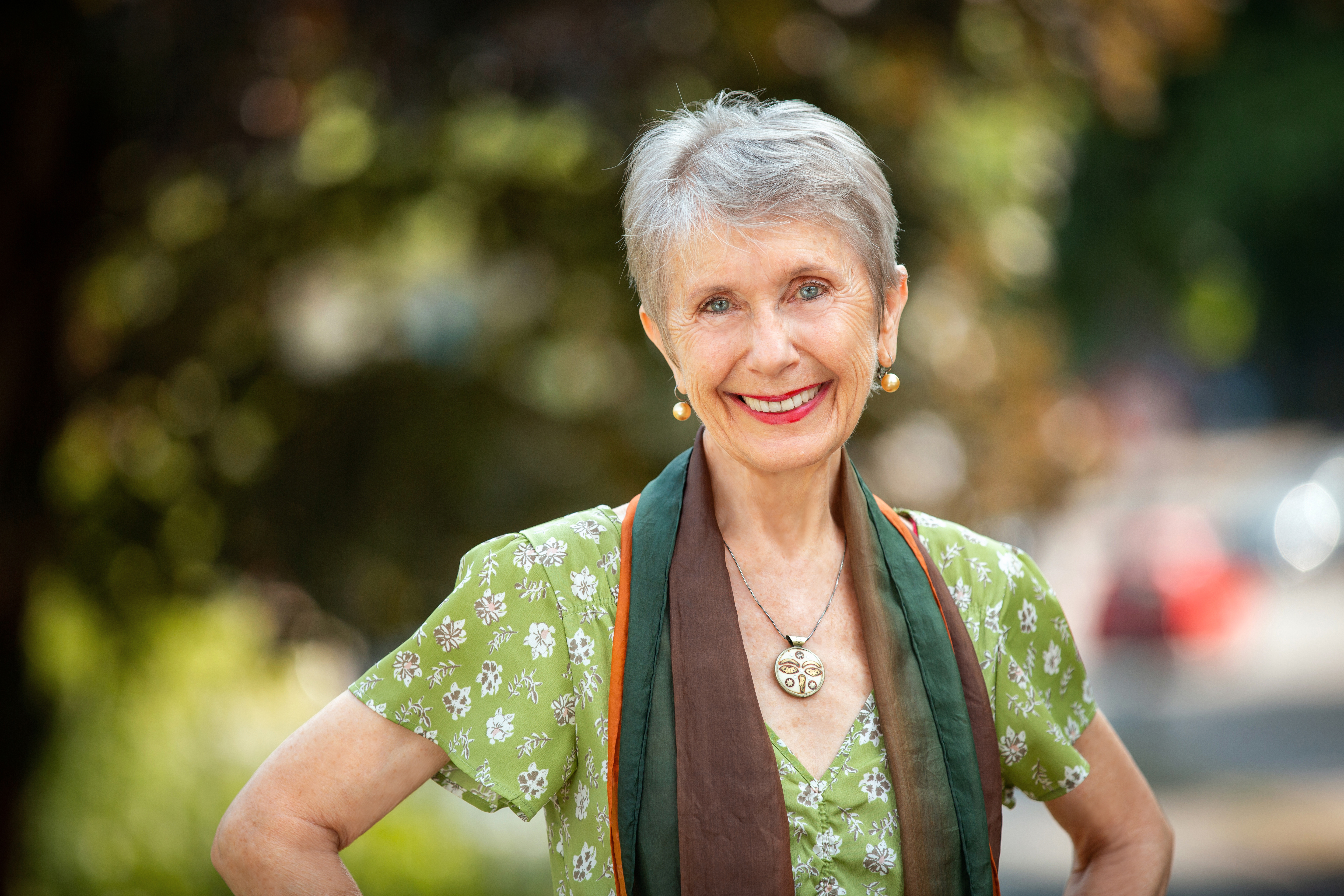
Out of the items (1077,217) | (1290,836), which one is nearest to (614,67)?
(1290,836)

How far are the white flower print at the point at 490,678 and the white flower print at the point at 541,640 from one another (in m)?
0.05

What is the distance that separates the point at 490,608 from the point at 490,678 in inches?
3.9

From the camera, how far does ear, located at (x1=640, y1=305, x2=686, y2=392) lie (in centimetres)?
200

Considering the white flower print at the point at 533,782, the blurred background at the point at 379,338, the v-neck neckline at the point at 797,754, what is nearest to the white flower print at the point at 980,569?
the v-neck neckline at the point at 797,754

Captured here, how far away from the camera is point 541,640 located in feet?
6.01

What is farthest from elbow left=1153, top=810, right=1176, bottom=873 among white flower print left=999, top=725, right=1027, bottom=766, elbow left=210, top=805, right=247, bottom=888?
elbow left=210, top=805, right=247, bottom=888

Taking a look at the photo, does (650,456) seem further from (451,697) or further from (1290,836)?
(1290,836)

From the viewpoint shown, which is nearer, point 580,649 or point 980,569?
point 580,649

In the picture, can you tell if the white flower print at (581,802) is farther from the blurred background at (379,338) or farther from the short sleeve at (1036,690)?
the blurred background at (379,338)

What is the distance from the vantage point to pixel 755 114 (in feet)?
6.45

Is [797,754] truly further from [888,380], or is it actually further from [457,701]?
[888,380]

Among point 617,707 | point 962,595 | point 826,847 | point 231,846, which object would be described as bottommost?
point 231,846

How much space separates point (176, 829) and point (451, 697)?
4132 mm

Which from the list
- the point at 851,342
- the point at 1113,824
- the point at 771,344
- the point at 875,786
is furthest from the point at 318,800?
the point at 1113,824
